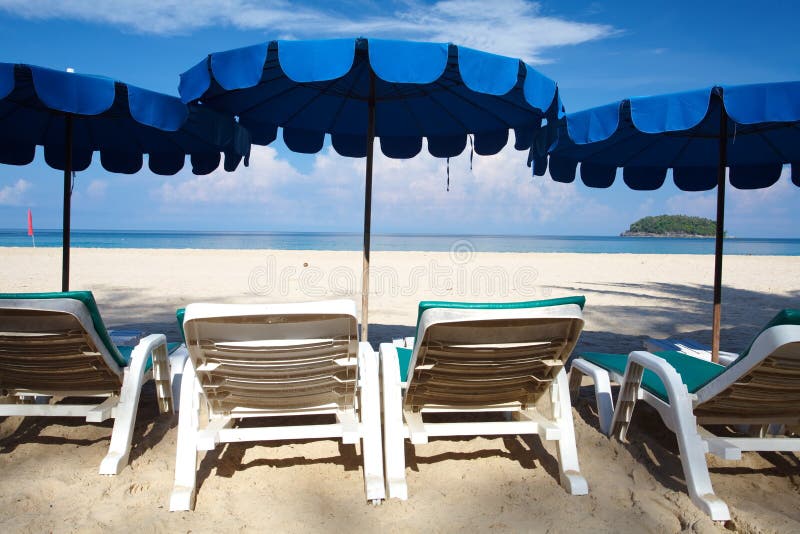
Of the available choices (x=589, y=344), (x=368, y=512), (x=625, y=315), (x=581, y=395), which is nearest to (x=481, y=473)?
(x=368, y=512)

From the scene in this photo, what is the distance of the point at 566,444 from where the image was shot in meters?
2.43

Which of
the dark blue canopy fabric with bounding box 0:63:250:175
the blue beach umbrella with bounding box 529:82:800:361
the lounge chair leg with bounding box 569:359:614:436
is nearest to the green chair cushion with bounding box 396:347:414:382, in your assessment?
the lounge chair leg with bounding box 569:359:614:436

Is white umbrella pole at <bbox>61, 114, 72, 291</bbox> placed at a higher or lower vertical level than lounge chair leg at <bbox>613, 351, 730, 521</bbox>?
higher

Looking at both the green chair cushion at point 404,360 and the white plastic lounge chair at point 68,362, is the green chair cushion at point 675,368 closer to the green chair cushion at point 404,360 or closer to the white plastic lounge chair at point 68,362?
the green chair cushion at point 404,360

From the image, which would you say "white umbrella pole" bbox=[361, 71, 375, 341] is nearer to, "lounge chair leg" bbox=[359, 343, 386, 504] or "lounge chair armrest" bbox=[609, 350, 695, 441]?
"lounge chair leg" bbox=[359, 343, 386, 504]

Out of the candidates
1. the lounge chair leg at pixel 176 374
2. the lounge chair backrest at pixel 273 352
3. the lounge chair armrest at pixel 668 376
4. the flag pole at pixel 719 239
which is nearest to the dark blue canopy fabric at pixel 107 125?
the lounge chair leg at pixel 176 374

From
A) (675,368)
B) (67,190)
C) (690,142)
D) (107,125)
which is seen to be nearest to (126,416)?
(67,190)

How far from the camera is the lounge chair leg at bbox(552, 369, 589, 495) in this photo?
7.64ft

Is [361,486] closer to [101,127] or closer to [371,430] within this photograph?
[371,430]

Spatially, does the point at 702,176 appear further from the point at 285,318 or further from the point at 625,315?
the point at 285,318

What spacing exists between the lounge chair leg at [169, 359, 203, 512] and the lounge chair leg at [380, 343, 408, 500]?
2.67 feet

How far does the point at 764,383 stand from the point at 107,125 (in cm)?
513

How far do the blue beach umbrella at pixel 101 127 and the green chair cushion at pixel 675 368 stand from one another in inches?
115

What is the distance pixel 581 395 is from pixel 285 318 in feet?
8.44
